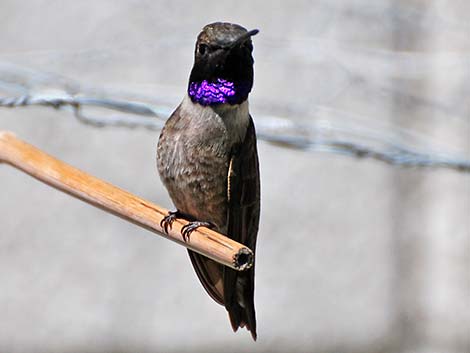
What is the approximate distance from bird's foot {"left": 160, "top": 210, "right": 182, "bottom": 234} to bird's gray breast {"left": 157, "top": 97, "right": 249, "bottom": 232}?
4 centimetres

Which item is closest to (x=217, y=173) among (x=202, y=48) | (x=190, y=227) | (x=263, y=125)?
(x=190, y=227)

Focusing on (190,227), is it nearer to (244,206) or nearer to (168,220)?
(168,220)

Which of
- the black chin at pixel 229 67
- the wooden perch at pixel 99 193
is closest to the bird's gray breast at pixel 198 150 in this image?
the black chin at pixel 229 67

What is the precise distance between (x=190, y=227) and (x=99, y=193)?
34 centimetres

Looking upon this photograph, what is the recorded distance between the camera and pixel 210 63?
1.92 metres

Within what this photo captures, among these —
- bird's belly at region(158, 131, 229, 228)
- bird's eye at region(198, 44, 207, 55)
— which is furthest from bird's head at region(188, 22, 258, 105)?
bird's belly at region(158, 131, 229, 228)

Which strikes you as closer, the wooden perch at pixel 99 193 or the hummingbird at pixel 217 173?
the wooden perch at pixel 99 193

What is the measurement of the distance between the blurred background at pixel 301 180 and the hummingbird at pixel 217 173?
1204mm

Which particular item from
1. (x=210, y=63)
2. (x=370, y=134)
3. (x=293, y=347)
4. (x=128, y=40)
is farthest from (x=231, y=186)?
(x=293, y=347)

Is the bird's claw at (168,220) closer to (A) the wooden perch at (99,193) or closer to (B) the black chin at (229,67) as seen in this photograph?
(A) the wooden perch at (99,193)

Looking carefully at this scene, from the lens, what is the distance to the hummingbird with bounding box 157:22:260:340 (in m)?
2.02

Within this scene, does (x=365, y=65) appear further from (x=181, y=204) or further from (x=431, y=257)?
(x=181, y=204)

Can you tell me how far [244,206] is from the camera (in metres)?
2.12

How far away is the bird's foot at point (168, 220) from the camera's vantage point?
1.81 metres
